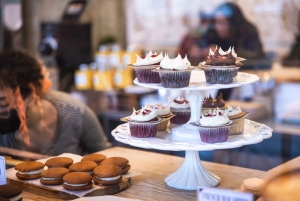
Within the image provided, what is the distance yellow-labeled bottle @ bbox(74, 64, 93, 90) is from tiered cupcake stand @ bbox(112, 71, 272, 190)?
2873mm

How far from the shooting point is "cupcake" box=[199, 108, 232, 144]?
1.64 meters

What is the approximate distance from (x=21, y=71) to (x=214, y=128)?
127 centimetres

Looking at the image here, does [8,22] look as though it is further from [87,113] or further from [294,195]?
[294,195]

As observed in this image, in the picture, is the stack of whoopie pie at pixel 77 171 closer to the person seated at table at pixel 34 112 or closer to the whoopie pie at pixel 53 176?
the whoopie pie at pixel 53 176

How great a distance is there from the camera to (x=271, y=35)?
4605 mm

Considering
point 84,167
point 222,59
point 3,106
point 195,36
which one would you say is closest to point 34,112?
point 3,106

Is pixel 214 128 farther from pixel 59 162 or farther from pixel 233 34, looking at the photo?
pixel 233 34

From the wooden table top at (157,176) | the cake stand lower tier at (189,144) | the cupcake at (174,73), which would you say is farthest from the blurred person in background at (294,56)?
the cupcake at (174,73)

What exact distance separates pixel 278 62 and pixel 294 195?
3.61m

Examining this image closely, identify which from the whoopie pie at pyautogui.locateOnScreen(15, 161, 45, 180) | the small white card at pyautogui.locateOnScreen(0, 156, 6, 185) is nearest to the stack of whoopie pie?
the whoopie pie at pyautogui.locateOnScreen(15, 161, 45, 180)

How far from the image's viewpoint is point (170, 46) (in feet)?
18.0

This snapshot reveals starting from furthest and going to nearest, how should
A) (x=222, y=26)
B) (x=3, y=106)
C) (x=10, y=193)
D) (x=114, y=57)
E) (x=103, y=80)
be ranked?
(x=114, y=57) < (x=222, y=26) < (x=103, y=80) < (x=3, y=106) < (x=10, y=193)

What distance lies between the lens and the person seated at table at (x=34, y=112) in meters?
2.45

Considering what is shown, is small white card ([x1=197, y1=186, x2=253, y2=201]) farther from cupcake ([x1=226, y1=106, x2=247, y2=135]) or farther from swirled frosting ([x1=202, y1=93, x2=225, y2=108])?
swirled frosting ([x1=202, y1=93, x2=225, y2=108])
